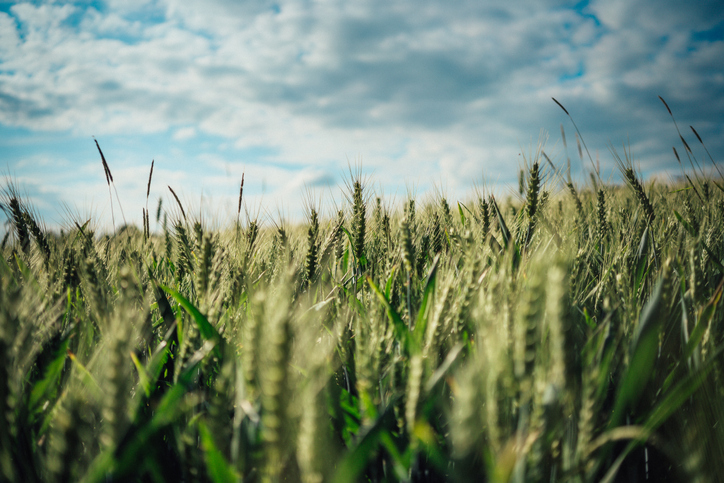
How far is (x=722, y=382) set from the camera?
79cm

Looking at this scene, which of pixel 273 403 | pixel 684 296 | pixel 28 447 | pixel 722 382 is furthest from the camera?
pixel 684 296

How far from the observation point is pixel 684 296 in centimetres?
96

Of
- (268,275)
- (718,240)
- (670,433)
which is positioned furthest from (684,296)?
(268,275)

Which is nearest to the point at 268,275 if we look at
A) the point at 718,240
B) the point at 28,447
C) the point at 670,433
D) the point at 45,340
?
the point at 45,340

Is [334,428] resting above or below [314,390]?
below

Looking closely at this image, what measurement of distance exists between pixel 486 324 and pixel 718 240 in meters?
2.10

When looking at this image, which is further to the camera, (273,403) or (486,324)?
(486,324)

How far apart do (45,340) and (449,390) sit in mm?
1166

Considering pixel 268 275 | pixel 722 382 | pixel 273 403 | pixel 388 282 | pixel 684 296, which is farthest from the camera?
pixel 268 275

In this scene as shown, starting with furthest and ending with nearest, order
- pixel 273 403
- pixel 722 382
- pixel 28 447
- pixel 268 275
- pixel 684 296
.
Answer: pixel 268 275 → pixel 684 296 → pixel 722 382 → pixel 28 447 → pixel 273 403

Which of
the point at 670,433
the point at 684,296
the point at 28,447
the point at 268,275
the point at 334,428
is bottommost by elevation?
the point at 670,433

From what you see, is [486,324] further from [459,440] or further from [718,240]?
[718,240]

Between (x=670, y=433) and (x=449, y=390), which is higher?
(x=449, y=390)

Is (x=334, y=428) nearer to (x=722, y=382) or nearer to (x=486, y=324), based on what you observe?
(x=486, y=324)
